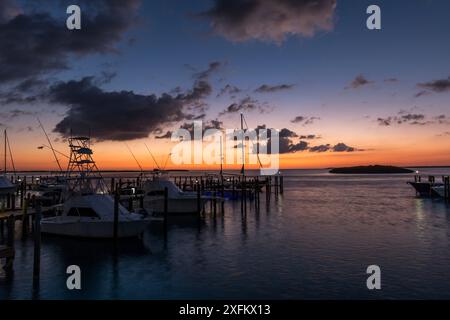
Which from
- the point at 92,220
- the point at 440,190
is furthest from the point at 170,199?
the point at 440,190

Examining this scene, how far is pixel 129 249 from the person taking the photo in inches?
1017

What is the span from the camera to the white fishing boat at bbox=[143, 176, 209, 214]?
139 feet

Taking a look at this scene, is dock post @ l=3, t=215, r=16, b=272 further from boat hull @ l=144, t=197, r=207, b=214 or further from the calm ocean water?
boat hull @ l=144, t=197, r=207, b=214

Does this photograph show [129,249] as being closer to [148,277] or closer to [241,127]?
[148,277]

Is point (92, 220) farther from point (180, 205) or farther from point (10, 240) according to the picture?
point (180, 205)

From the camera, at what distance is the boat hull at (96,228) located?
2661 cm

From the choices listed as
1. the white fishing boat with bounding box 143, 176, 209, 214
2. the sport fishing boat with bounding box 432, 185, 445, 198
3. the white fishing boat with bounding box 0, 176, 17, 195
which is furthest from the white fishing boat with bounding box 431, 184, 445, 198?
the white fishing boat with bounding box 0, 176, 17, 195

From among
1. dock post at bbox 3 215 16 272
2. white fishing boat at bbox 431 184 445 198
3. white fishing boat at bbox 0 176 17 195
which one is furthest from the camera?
white fishing boat at bbox 431 184 445 198

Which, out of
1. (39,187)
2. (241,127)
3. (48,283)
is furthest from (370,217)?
(39,187)

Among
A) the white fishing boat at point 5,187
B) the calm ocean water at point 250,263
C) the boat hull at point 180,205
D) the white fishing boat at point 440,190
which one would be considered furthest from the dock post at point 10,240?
the white fishing boat at point 440,190

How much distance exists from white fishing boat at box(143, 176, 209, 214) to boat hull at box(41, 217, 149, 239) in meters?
14.6

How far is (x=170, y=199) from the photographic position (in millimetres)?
42594
